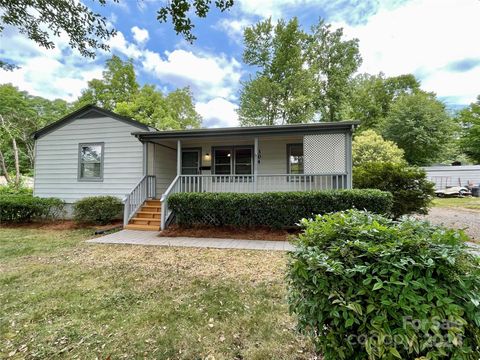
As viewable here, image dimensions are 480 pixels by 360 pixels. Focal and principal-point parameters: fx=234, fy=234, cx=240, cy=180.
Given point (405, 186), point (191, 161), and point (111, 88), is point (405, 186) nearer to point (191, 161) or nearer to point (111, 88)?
point (191, 161)

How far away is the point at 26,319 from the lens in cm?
272

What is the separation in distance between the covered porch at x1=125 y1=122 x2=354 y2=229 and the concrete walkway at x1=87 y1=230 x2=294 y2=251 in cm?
98

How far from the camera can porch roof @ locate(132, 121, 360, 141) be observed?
282 inches

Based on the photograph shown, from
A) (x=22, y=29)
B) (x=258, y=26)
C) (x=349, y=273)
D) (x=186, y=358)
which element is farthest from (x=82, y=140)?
(x=258, y=26)

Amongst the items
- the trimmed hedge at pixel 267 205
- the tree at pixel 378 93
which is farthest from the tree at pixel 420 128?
the trimmed hedge at pixel 267 205

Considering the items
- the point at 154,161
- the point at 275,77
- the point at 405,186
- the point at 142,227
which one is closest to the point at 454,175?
the point at 275,77

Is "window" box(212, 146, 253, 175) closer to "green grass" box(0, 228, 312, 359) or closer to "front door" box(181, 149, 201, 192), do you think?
"front door" box(181, 149, 201, 192)

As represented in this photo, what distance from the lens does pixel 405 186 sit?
7715 mm

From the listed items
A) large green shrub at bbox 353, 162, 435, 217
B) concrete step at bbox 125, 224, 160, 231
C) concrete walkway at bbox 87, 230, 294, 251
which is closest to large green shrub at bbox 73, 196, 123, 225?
concrete step at bbox 125, 224, 160, 231

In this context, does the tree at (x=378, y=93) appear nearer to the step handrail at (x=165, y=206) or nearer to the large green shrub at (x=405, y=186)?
the large green shrub at (x=405, y=186)

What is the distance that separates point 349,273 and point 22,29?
18.8ft

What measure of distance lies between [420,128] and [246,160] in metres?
21.5

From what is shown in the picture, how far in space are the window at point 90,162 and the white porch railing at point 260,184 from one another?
369 centimetres

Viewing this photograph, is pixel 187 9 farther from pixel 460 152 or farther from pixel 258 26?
pixel 460 152
